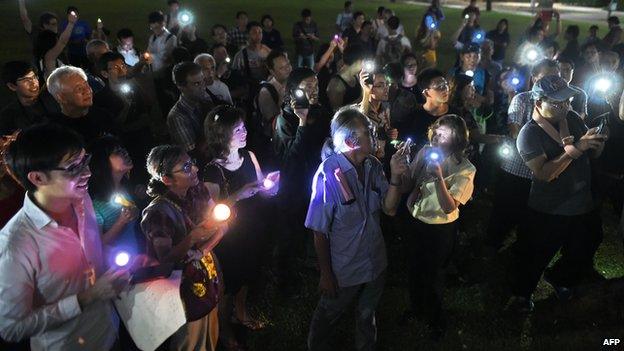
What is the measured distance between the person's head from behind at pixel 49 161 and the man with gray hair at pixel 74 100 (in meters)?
1.98

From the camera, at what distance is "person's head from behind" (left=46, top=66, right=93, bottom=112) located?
435cm

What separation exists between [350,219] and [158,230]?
129cm

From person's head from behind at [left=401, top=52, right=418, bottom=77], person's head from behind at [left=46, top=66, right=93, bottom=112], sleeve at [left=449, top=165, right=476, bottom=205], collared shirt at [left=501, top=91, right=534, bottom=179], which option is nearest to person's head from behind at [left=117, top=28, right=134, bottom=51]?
person's head from behind at [left=46, top=66, right=93, bottom=112]

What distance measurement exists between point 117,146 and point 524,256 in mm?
3674

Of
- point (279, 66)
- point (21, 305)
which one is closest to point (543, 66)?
point (279, 66)

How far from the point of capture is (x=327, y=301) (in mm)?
3545

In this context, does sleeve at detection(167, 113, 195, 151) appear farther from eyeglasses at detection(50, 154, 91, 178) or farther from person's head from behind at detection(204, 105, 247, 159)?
eyeglasses at detection(50, 154, 91, 178)

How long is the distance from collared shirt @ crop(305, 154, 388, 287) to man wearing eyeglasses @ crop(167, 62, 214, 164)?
186 cm

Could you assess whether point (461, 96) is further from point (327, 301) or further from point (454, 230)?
point (327, 301)

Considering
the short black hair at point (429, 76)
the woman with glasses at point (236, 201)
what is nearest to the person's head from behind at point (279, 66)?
the short black hair at point (429, 76)

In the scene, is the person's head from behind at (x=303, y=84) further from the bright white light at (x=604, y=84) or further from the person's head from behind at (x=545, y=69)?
the bright white light at (x=604, y=84)

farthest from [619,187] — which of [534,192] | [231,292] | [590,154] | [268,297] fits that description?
[231,292]

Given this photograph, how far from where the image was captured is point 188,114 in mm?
4879

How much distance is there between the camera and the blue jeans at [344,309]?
11.6 ft
